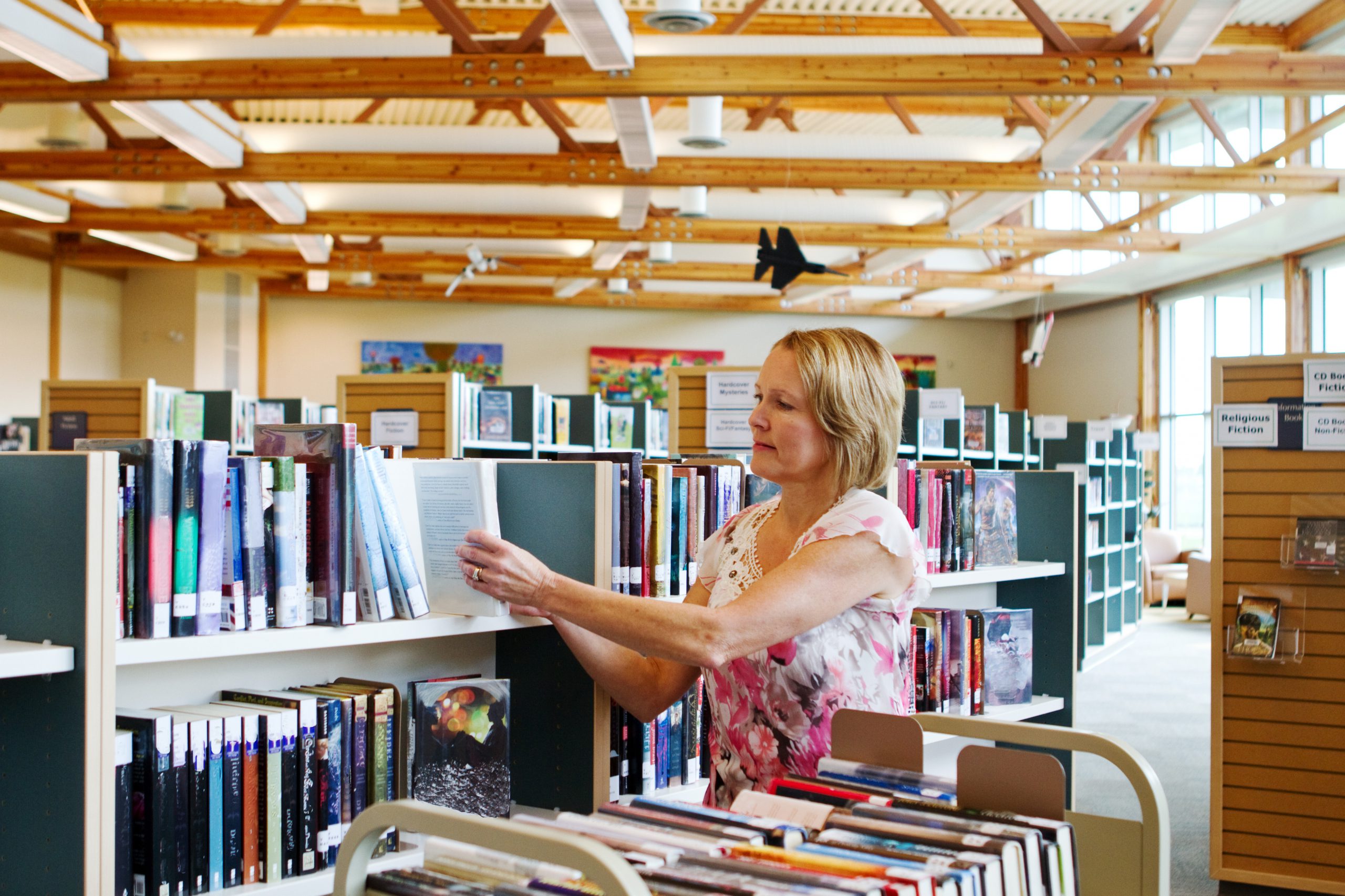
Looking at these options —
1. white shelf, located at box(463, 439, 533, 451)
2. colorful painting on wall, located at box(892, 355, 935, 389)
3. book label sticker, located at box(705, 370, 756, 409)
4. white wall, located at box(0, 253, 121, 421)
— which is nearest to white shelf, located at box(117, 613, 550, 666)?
book label sticker, located at box(705, 370, 756, 409)

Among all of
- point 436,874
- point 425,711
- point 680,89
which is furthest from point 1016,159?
point 436,874

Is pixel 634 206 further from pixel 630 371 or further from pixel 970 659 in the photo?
pixel 630 371

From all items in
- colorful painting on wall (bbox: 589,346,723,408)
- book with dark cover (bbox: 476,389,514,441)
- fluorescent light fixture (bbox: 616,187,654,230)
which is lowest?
book with dark cover (bbox: 476,389,514,441)

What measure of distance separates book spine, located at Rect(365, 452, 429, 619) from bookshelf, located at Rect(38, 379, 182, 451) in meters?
6.47

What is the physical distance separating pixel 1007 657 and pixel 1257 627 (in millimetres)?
1006

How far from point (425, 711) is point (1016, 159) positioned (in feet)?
26.3

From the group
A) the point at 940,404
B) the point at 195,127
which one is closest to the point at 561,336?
the point at 195,127

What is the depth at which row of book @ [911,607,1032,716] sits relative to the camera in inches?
130

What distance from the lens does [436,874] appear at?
3.45ft

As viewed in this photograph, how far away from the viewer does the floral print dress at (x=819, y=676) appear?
1702 millimetres

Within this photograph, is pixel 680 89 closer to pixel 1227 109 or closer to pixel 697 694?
pixel 697 694

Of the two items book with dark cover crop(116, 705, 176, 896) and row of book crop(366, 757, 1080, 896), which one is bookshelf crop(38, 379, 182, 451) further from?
row of book crop(366, 757, 1080, 896)

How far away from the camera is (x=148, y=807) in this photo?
172cm

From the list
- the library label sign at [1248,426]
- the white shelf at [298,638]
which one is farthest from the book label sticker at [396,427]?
the white shelf at [298,638]
